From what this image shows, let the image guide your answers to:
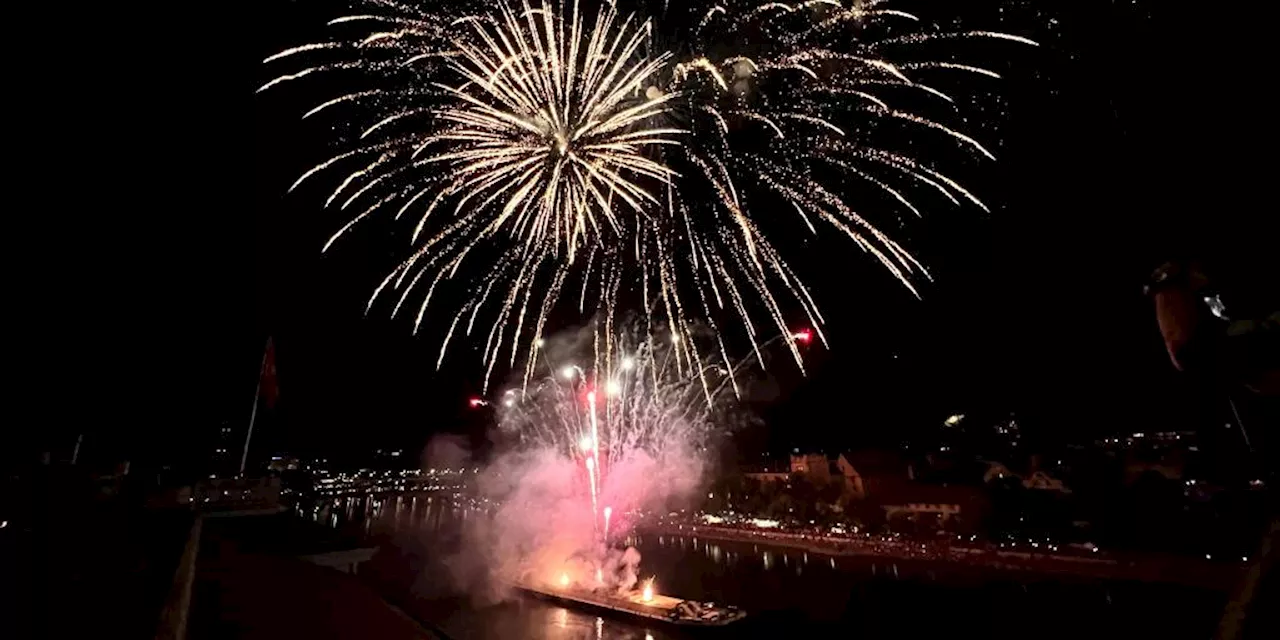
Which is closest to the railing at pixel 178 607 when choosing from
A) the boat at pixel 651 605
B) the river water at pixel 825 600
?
the river water at pixel 825 600

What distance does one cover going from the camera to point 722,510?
22.2m

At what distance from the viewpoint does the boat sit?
10398 mm

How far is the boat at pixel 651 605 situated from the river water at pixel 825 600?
157 millimetres

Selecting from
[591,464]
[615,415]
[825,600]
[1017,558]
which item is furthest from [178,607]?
[615,415]

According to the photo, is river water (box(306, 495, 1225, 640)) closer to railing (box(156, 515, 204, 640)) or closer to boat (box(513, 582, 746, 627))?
boat (box(513, 582, 746, 627))

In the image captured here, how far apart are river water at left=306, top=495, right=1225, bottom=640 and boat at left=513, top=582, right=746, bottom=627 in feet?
0.51

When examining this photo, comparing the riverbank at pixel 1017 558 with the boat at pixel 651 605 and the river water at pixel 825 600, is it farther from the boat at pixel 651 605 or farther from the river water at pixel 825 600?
the boat at pixel 651 605

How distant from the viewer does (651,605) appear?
1133cm

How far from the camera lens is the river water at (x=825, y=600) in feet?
27.8

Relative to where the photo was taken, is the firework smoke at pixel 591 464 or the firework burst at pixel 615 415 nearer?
the firework smoke at pixel 591 464

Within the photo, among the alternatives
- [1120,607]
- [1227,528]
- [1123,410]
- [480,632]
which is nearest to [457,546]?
[480,632]

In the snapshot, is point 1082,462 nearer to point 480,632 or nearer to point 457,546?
point 480,632

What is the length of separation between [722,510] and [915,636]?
48.3 feet

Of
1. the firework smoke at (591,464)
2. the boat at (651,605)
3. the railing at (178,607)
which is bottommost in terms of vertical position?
the boat at (651,605)
